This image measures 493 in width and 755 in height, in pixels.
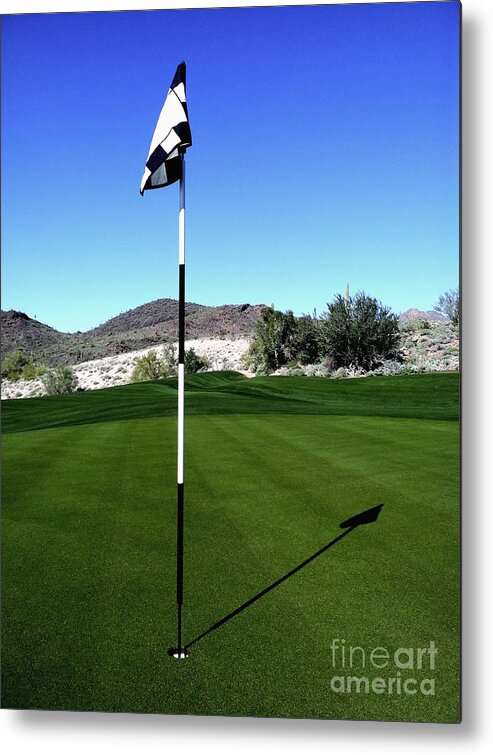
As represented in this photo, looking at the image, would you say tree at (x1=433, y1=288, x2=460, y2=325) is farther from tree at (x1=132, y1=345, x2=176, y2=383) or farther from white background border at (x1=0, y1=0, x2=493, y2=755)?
tree at (x1=132, y1=345, x2=176, y2=383)

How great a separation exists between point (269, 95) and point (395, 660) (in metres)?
4.66

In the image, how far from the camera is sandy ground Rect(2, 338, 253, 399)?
9664 mm

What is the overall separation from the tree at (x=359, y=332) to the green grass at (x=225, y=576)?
349cm

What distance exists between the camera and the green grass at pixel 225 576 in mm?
4203

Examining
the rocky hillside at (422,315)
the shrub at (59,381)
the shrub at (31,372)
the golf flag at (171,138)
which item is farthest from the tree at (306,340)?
the golf flag at (171,138)

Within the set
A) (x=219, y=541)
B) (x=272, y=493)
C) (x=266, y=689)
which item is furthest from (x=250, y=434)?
(x=266, y=689)

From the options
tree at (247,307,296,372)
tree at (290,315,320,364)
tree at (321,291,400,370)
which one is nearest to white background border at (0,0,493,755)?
tree at (321,291,400,370)

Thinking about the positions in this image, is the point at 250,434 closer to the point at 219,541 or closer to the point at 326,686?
the point at 219,541

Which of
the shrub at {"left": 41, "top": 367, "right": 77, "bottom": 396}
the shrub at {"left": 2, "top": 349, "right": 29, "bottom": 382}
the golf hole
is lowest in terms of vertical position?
the golf hole

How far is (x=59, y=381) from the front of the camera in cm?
1121

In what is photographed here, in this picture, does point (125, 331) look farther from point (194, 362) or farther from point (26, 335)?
point (194, 362)

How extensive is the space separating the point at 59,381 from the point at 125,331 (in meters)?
1.46

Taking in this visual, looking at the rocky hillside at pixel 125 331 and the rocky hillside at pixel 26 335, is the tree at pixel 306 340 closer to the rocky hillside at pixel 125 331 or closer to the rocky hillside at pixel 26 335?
the rocky hillside at pixel 125 331

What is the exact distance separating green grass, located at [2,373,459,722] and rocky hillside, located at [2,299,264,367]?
1288mm
